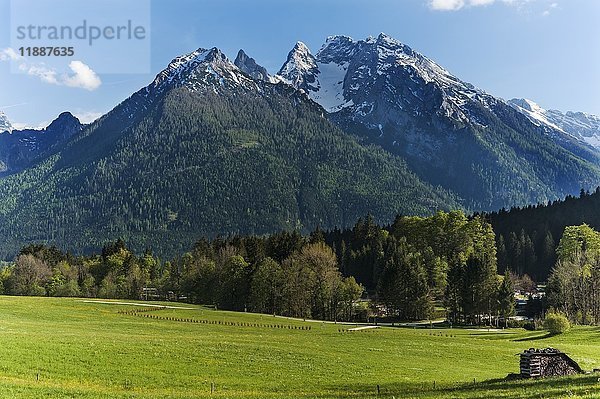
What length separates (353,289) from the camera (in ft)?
415

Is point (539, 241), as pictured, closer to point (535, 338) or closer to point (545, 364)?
point (535, 338)

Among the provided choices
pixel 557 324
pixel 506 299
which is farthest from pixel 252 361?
pixel 506 299

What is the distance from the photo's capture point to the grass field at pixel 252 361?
38156 mm

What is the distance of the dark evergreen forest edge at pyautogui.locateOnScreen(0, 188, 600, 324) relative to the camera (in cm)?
11394

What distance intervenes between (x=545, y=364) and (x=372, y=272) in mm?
122175

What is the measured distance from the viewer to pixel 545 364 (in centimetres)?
4528

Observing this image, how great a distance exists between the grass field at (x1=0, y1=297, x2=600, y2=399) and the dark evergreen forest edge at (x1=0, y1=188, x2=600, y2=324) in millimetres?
23526

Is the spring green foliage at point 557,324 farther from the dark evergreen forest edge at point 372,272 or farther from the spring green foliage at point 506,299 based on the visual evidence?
the spring green foliage at point 506,299

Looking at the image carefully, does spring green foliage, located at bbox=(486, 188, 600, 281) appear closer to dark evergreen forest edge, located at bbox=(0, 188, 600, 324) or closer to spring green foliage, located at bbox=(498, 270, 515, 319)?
dark evergreen forest edge, located at bbox=(0, 188, 600, 324)

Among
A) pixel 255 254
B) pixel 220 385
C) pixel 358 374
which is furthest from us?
pixel 255 254

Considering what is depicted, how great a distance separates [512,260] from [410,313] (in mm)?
71640

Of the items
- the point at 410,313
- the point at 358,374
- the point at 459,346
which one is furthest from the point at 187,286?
the point at 358,374

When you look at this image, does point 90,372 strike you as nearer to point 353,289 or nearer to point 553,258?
point 353,289

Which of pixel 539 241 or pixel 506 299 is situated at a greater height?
pixel 539 241
